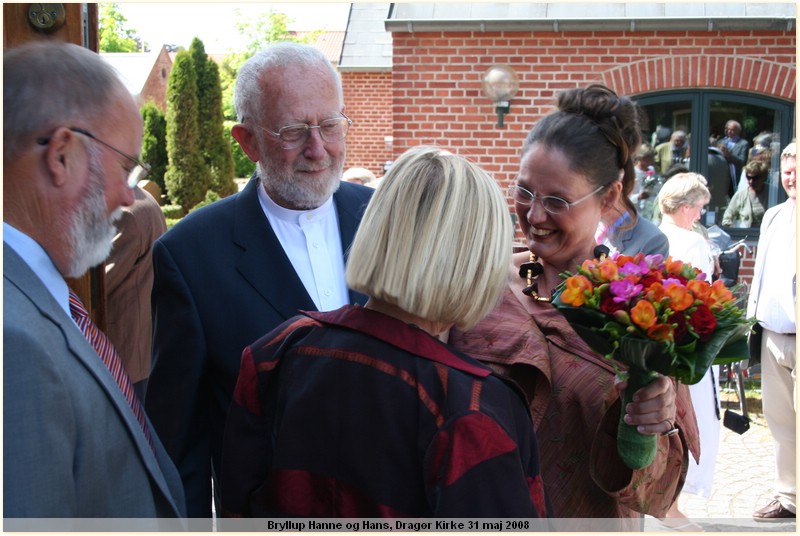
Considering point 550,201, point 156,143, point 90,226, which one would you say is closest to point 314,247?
point 550,201

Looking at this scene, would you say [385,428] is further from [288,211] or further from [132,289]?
[132,289]

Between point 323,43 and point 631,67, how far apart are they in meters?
60.6

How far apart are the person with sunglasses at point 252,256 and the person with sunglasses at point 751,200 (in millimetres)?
9128

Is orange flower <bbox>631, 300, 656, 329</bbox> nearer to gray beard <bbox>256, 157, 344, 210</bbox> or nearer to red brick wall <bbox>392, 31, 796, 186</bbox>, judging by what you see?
gray beard <bbox>256, 157, 344, 210</bbox>

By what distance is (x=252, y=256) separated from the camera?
270 cm

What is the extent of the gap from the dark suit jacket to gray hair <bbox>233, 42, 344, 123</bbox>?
450 mm

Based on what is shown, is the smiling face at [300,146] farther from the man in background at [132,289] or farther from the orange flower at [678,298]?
the man in background at [132,289]

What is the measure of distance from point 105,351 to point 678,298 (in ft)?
4.78

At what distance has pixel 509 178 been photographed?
10.3 meters

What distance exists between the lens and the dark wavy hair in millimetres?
2535

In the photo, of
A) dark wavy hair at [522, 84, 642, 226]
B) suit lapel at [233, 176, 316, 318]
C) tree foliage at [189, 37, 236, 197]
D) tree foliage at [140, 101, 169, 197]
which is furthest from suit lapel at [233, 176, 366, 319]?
tree foliage at [140, 101, 169, 197]

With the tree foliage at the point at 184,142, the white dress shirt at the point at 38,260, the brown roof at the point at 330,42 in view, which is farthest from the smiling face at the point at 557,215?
the brown roof at the point at 330,42

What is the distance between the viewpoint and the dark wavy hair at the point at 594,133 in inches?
99.8

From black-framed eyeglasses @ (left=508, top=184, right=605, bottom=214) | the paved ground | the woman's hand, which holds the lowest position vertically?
the paved ground
